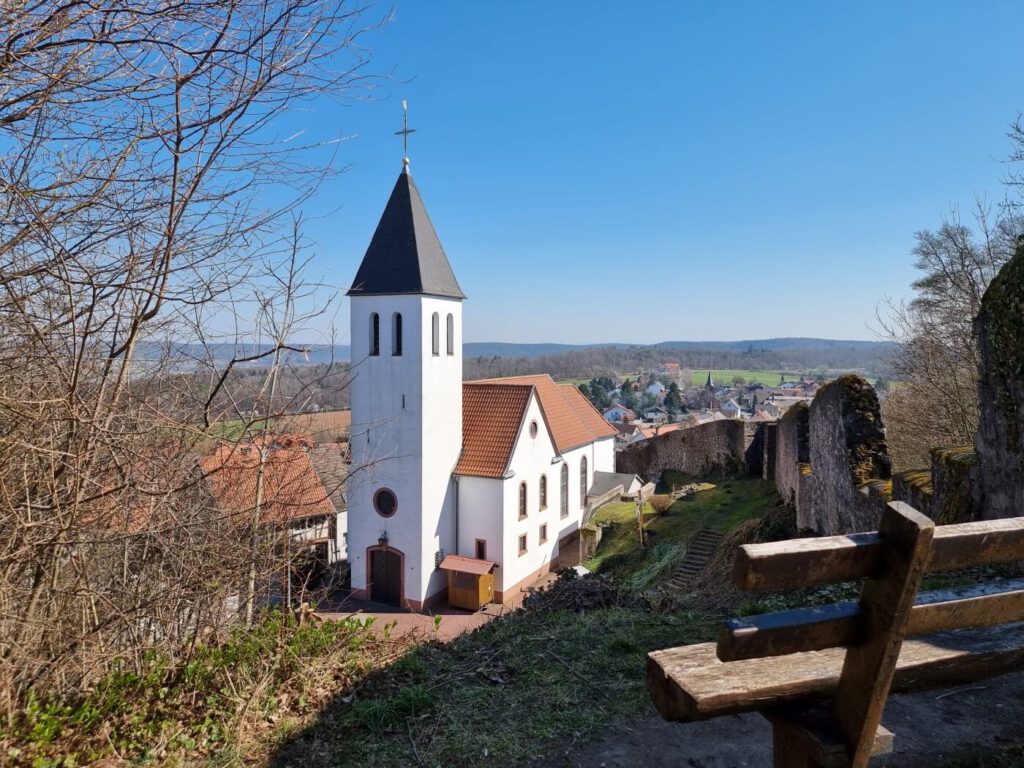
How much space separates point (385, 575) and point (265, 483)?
39.2ft

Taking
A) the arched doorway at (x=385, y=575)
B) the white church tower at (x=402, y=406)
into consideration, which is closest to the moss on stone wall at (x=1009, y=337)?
the white church tower at (x=402, y=406)

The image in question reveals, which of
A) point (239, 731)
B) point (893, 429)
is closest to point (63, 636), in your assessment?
point (239, 731)

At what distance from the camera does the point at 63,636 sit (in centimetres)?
391

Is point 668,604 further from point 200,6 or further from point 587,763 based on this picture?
point 200,6

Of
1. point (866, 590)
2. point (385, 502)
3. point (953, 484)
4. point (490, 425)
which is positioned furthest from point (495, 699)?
point (490, 425)

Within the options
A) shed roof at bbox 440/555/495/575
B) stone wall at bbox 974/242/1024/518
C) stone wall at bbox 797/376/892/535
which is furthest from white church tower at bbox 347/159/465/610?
stone wall at bbox 974/242/1024/518

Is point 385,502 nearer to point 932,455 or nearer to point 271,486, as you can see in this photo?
point 271,486

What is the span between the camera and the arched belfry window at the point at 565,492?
71.8ft

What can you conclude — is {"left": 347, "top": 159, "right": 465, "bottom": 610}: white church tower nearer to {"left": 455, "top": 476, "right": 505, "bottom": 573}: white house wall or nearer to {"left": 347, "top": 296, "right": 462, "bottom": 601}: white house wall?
{"left": 347, "top": 296, "right": 462, "bottom": 601}: white house wall

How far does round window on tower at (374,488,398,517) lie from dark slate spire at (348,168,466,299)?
545cm

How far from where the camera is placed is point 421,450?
16.4 meters

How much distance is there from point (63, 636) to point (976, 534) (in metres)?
4.88

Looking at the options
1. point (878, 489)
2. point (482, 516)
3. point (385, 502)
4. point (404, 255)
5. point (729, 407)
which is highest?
point (404, 255)

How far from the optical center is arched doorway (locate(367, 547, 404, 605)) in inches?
663
